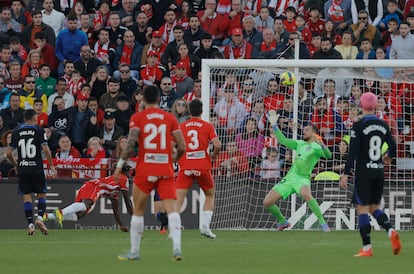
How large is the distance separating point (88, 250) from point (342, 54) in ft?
37.1

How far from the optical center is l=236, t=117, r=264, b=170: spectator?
2398cm

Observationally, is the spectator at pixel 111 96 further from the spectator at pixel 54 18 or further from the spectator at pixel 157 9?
the spectator at pixel 54 18

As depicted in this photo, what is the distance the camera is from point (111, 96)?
87.5 feet

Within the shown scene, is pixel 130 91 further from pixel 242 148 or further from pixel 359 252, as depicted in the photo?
pixel 359 252

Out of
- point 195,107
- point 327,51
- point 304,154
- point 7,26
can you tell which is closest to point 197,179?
point 195,107

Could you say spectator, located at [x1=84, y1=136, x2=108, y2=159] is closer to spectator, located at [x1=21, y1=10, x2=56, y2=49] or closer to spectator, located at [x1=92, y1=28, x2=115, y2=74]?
spectator, located at [x1=92, y1=28, x2=115, y2=74]

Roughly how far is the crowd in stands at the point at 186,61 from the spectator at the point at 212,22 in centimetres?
3

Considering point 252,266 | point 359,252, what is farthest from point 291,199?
point 252,266

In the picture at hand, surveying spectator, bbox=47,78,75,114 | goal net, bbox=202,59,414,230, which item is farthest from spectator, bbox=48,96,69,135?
goal net, bbox=202,59,414,230

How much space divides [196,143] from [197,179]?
61 cm

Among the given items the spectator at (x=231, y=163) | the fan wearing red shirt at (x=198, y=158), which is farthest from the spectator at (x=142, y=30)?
the fan wearing red shirt at (x=198, y=158)

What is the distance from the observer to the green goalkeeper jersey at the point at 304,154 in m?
21.8

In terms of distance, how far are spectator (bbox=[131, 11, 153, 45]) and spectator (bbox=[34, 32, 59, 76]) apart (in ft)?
6.46

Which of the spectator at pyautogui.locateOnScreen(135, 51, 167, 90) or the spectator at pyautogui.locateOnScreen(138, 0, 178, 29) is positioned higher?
the spectator at pyautogui.locateOnScreen(138, 0, 178, 29)
